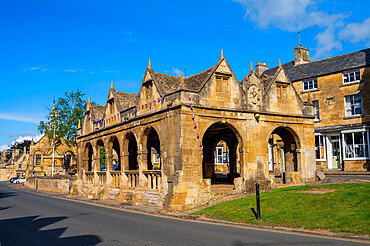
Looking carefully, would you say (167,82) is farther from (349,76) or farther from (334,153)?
(334,153)

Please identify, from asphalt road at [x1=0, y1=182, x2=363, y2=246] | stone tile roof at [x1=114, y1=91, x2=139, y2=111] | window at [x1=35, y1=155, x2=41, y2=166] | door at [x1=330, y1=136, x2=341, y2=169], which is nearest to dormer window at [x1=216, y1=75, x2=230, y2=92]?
stone tile roof at [x1=114, y1=91, x2=139, y2=111]

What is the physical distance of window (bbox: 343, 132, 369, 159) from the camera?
2995 centimetres

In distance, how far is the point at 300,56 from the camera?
1545 inches

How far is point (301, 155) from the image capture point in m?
20.8

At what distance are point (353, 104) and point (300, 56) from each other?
999 cm

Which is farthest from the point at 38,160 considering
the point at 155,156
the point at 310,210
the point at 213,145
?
the point at 310,210

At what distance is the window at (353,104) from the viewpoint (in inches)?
1227

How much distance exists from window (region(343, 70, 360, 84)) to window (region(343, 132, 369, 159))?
4895 millimetres

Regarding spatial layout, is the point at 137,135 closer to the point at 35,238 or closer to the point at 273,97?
the point at 273,97

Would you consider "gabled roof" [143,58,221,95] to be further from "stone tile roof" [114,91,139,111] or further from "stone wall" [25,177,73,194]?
"stone wall" [25,177,73,194]

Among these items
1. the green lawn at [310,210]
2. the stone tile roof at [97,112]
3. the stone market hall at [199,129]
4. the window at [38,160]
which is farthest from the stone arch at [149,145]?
the window at [38,160]

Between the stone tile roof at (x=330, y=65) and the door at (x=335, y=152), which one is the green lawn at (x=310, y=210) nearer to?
the door at (x=335, y=152)

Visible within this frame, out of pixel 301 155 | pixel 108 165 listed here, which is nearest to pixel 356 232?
pixel 301 155

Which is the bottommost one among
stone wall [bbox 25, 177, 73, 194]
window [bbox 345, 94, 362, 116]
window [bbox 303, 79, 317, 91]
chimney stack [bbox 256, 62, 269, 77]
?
stone wall [bbox 25, 177, 73, 194]
